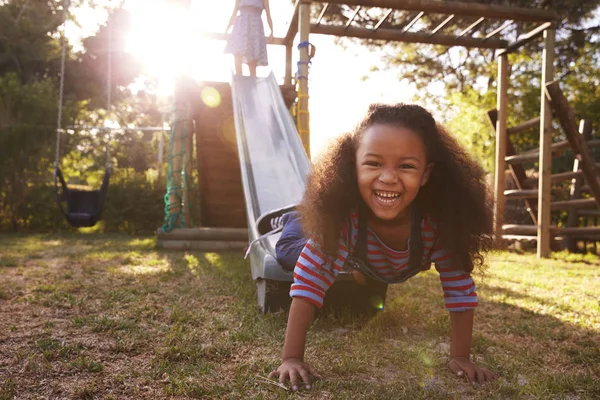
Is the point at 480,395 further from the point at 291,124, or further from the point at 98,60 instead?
the point at 98,60

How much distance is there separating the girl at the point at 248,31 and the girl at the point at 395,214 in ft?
16.7

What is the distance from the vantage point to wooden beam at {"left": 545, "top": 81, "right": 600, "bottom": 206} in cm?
647

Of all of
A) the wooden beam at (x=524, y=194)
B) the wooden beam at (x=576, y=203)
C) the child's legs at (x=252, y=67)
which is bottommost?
the wooden beam at (x=576, y=203)

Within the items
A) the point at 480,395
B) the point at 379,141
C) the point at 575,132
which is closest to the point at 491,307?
the point at 480,395

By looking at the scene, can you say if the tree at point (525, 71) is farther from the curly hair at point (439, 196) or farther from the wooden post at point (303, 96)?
the curly hair at point (439, 196)

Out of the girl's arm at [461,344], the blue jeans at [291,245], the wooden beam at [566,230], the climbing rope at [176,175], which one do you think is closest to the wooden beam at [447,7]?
the climbing rope at [176,175]

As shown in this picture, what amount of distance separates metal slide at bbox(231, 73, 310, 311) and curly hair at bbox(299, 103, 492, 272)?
0.95 m

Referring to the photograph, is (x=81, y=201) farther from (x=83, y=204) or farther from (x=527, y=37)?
(x=527, y=37)

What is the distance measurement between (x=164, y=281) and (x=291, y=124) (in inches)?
99.7

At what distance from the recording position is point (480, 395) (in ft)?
5.97

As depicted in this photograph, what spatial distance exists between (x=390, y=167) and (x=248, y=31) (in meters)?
5.36

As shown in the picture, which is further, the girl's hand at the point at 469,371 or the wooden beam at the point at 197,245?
the wooden beam at the point at 197,245

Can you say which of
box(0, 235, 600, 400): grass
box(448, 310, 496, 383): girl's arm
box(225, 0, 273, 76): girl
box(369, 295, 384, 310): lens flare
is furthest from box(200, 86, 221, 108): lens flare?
box(448, 310, 496, 383): girl's arm

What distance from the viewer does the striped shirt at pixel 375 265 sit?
6.57ft
